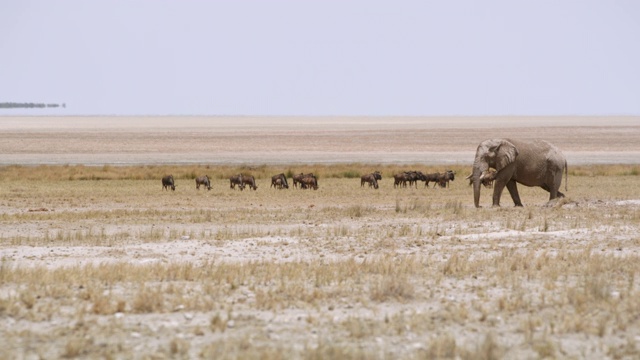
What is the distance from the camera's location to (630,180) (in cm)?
4062

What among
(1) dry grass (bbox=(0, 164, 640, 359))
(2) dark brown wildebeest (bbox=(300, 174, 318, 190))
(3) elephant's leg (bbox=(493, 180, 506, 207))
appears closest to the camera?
(1) dry grass (bbox=(0, 164, 640, 359))

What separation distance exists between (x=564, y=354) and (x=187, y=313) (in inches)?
162

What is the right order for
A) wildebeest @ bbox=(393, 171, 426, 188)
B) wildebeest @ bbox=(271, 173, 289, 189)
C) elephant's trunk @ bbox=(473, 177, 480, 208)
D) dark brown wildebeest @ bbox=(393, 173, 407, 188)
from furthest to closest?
dark brown wildebeest @ bbox=(393, 173, 407, 188) < wildebeest @ bbox=(393, 171, 426, 188) < wildebeest @ bbox=(271, 173, 289, 189) < elephant's trunk @ bbox=(473, 177, 480, 208)

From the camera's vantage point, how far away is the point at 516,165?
26.4 meters

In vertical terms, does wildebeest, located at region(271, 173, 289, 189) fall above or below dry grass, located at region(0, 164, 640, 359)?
below

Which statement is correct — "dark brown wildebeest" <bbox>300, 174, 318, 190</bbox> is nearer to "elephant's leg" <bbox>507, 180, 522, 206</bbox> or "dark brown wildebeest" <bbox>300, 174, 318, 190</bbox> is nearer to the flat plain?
"elephant's leg" <bbox>507, 180, 522, 206</bbox>

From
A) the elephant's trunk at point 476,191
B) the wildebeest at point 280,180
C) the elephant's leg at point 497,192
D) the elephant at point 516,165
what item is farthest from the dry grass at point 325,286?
the wildebeest at point 280,180

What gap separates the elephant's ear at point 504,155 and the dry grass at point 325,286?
363cm

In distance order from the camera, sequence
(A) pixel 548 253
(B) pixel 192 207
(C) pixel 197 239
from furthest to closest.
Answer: (B) pixel 192 207
(C) pixel 197 239
(A) pixel 548 253

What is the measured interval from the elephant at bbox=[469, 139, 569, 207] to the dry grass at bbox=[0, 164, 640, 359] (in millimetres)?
3592

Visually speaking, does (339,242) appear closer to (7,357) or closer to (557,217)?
(557,217)

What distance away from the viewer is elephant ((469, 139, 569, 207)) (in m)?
26.0

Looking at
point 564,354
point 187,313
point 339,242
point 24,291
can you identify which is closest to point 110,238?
point 339,242

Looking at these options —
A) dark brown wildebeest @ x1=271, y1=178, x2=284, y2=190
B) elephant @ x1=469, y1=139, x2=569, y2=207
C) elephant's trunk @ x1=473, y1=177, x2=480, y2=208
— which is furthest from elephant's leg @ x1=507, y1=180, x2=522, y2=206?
dark brown wildebeest @ x1=271, y1=178, x2=284, y2=190
